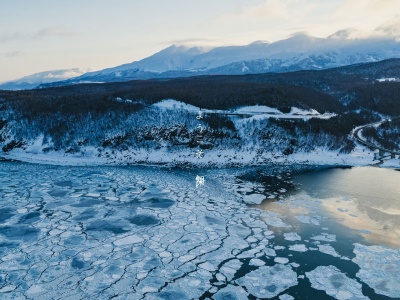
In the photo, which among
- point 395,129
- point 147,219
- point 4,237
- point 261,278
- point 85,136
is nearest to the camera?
point 261,278

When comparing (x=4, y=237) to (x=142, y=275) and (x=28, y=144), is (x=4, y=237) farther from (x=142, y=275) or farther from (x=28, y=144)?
(x=28, y=144)

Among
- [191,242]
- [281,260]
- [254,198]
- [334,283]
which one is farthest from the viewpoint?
[254,198]

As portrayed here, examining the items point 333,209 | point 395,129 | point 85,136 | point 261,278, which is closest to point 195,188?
point 333,209

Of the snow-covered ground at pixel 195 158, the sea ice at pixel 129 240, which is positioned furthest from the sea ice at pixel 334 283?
the snow-covered ground at pixel 195 158

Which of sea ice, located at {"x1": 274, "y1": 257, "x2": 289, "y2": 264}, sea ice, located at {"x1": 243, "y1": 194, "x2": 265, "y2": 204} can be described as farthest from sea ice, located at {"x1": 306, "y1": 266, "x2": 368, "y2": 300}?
sea ice, located at {"x1": 243, "y1": 194, "x2": 265, "y2": 204}

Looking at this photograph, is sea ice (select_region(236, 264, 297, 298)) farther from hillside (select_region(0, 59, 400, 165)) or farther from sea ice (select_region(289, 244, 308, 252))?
hillside (select_region(0, 59, 400, 165))

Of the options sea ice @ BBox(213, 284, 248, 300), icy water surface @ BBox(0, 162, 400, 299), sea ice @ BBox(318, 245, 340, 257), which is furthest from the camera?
sea ice @ BBox(318, 245, 340, 257)

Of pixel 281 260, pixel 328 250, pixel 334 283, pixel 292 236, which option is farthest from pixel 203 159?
pixel 334 283

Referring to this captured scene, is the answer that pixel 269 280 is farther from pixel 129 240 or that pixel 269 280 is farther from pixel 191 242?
pixel 129 240
